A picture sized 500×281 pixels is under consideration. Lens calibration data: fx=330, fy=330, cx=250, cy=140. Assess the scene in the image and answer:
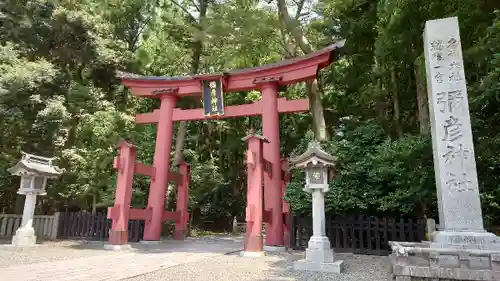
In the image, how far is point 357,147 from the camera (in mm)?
10234

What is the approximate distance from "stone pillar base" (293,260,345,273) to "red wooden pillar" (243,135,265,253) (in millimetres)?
2054

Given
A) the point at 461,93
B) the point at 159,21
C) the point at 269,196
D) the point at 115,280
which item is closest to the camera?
the point at 115,280

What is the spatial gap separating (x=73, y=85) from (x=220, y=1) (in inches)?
314

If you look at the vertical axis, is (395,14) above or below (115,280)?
above

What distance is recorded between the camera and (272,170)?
10.2 metres

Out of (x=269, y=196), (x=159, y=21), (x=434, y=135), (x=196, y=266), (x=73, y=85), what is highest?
(x=159, y=21)

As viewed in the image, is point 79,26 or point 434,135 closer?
point 434,135

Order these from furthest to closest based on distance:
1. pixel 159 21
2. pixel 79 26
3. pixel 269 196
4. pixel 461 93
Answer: pixel 159 21
pixel 79 26
pixel 269 196
pixel 461 93

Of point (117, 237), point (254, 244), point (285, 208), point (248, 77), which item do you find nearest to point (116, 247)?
point (117, 237)

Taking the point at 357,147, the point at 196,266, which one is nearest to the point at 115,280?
the point at 196,266

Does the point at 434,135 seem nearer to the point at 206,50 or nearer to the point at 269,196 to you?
the point at 269,196

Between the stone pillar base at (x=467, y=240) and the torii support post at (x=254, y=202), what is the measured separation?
411 cm

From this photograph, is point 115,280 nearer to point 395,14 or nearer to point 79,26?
point 395,14

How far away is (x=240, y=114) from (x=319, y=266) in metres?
6.43
